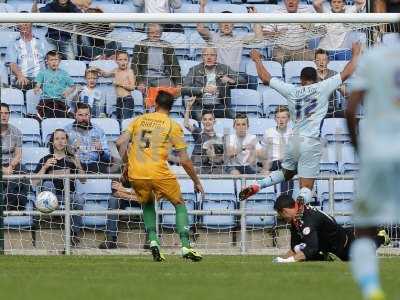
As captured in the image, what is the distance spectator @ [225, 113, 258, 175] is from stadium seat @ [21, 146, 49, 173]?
2.60m

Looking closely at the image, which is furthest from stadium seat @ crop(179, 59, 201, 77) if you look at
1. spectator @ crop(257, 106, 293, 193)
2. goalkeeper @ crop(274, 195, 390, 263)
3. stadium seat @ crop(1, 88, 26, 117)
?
goalkeeper @ crop(274, 195, 390, 263)

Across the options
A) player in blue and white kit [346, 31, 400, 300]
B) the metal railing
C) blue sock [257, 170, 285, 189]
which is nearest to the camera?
player in blue and white kit [346, 31, 400, 300]

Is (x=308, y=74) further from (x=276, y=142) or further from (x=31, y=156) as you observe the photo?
(x=31, y=156)

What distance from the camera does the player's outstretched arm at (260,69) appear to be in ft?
56.5

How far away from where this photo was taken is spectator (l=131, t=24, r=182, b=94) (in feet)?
61.5

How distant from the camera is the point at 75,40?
62.3ft

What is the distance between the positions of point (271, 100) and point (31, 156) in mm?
3576

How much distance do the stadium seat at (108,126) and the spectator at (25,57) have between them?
3.44ft

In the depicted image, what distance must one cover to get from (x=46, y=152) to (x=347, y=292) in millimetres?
8874

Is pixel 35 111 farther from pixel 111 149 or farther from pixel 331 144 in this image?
pixel 331 144

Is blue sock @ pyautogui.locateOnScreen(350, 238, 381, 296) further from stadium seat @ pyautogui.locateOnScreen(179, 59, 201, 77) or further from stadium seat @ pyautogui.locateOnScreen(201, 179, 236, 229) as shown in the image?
stadium seat @ pyautogui.locateOnScreen(179, 59, 201, 77)

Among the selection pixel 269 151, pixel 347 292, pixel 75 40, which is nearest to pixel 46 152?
pixel 75 40

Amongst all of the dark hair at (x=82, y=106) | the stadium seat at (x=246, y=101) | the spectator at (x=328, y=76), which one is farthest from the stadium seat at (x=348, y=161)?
the dark hair at (x=82, y=106)

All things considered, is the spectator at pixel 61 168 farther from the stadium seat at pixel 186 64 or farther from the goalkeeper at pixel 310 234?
the goalkeeper at pixel 310 234
